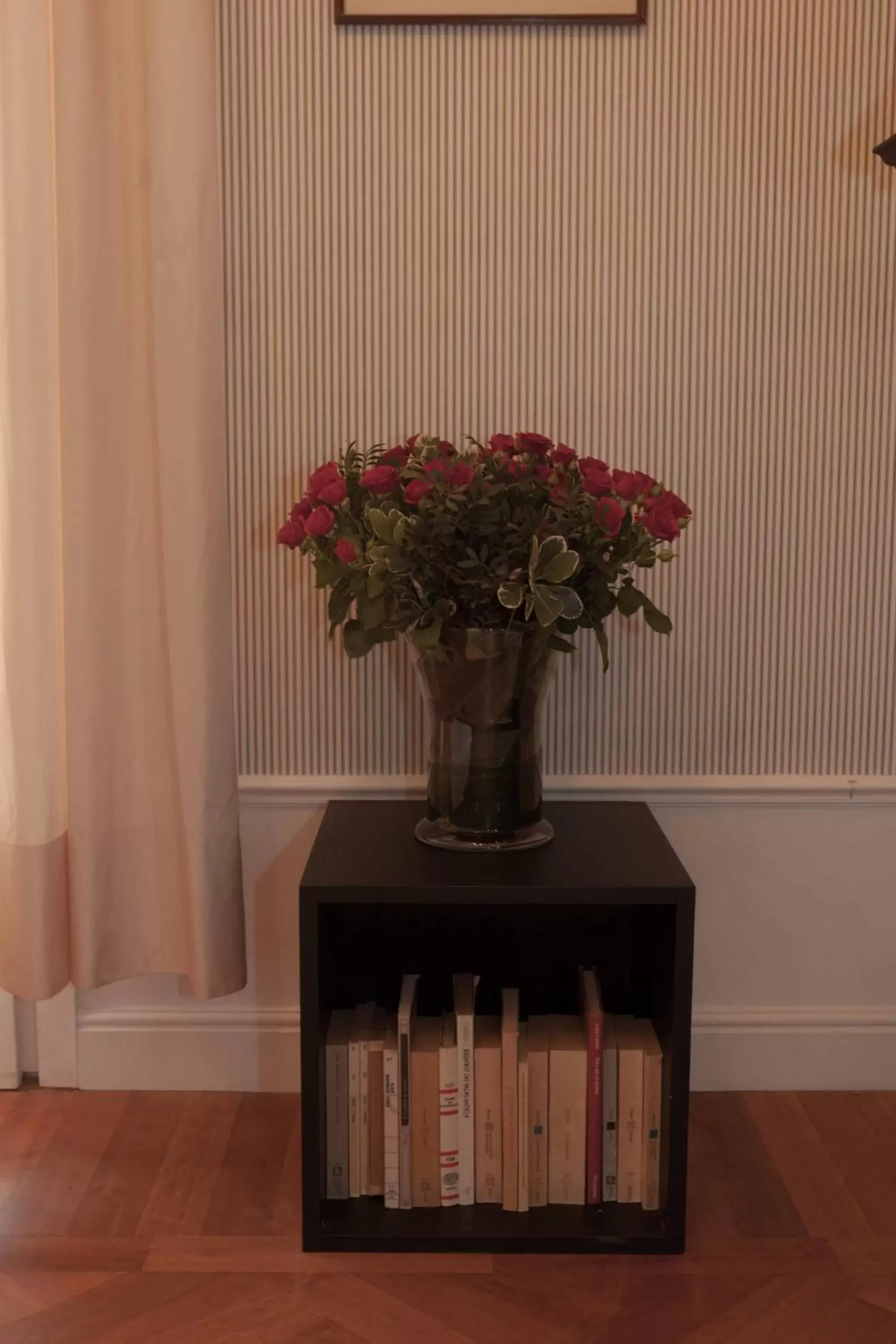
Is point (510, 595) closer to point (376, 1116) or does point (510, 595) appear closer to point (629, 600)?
point (629, 600)

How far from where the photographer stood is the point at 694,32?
1.94 metres

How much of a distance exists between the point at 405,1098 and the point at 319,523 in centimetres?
79

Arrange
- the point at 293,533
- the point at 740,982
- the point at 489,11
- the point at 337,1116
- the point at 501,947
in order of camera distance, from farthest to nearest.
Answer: the point at 740,982
the point at 501,947
the point at 489,11
the point at 337,1116
the point at 293,533

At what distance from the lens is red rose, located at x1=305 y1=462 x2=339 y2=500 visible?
65.3 inches

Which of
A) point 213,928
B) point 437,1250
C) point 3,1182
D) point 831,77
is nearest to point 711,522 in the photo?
point 831,77

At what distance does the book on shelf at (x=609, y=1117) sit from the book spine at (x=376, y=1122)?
306mm

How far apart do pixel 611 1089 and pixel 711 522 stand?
2.90 ft

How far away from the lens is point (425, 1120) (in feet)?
5.78

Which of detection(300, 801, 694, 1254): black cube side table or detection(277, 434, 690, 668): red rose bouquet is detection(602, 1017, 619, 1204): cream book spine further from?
detection(277, 434, 690, 668): red rose bouquet

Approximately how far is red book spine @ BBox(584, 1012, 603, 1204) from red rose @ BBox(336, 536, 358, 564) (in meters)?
0.70

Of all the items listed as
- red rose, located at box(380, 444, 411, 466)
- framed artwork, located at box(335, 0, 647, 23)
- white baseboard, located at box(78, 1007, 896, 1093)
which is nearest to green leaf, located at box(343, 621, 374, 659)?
red rose, located at box(380, 444, 411, 466)

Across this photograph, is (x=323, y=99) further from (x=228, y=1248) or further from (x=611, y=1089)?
(x=228, y=1248)

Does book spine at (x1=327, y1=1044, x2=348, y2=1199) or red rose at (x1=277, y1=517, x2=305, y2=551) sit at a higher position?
red rose at (x1=277, y1=517, x2=305, y2=551)

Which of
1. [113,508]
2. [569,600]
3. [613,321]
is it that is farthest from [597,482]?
[113,508]
